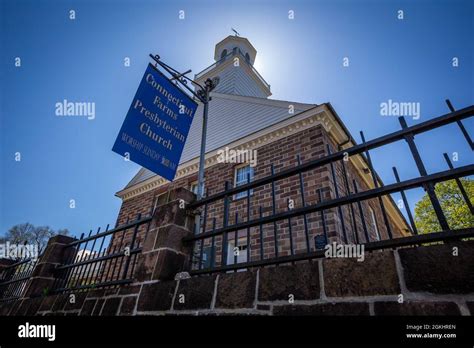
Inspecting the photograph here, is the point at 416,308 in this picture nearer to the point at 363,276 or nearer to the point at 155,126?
the point at 363,276

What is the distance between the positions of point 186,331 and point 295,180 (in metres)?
5.75

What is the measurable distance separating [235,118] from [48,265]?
334 inches

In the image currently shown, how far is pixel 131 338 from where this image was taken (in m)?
1.64

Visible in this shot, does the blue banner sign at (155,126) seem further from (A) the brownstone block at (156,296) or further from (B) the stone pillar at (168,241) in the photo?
(A) the brownstone block at (156,296)

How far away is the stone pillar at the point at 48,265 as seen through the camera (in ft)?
13.8

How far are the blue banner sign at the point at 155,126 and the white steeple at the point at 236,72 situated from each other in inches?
460

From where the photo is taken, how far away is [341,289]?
1.47 m

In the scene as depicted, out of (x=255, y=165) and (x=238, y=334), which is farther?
(x=255, y=165)

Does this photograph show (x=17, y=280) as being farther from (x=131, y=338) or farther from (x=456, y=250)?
(x=456, y=250)

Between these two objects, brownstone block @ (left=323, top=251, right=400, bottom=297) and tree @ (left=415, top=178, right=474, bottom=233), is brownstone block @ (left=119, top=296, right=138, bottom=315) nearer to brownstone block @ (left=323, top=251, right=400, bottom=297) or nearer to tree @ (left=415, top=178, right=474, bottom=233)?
brownstone block @ (left=323, top=251, right=400, bottom=297)

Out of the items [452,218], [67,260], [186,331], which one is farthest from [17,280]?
[452,218]

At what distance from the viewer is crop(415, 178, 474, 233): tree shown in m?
16.6

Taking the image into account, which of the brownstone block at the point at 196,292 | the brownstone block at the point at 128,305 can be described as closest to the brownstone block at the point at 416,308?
the brownstone block at the point at 196,292

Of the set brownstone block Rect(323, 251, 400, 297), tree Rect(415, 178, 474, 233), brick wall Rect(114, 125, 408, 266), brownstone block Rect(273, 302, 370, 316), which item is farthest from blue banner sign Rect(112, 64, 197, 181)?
tree Rect(415, 178, 474, 233)
